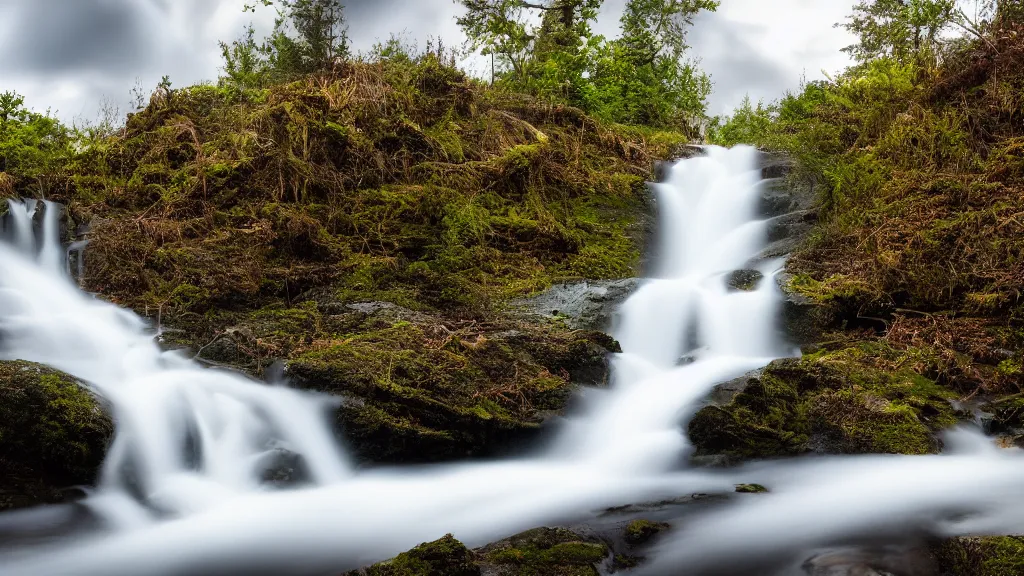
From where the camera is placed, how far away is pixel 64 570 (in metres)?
3.56

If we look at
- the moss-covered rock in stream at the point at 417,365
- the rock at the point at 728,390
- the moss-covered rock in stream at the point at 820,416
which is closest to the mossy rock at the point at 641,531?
the moss-covered rock in stream at the point at 820,416

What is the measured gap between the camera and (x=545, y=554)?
10.7 feet

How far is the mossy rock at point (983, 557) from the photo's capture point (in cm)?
Result: 296

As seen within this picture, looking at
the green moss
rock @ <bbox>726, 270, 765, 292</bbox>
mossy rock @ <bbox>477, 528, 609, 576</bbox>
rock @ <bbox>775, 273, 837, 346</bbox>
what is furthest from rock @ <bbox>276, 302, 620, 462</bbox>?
rock @ <bbox>726, 270, 765, 292</bbox>

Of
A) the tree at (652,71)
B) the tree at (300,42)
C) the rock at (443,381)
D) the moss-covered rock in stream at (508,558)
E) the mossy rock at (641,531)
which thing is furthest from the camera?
the tree at (652,71)

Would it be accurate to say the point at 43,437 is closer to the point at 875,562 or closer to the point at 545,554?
the point at 545,554

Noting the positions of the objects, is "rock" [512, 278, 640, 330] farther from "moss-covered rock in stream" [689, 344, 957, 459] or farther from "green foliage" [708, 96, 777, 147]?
"green foliage" [708, 96, 777, 147]

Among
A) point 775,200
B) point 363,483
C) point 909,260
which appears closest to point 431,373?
point 363,483

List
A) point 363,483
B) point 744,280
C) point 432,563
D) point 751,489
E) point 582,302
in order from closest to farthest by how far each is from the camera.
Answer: point 432,563
point 751,489
point 363,483
point 582,302
point 744,280

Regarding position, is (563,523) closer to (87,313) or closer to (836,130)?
(87,313)

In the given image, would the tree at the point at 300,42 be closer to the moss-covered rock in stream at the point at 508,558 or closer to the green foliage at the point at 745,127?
the green foliage at the point at 745,127

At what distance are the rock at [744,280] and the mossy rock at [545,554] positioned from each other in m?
4.49

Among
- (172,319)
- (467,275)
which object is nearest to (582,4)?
(467,275)

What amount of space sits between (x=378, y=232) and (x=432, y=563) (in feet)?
16.5
